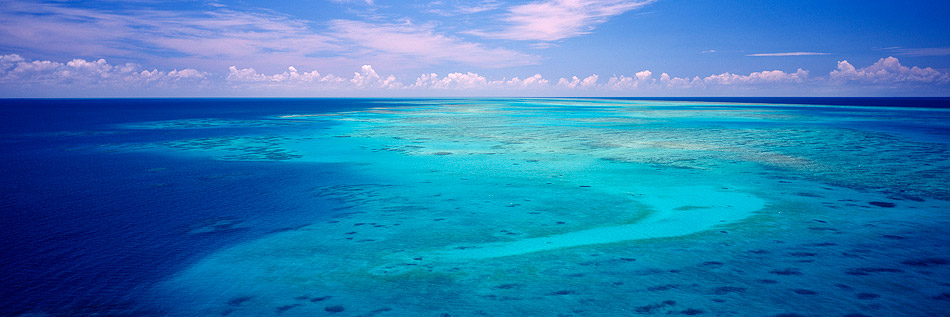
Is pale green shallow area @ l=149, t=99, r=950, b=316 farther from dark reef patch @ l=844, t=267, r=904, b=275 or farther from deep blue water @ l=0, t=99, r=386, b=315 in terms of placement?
deep blue water @ l=0, t=99, r=386, b=315

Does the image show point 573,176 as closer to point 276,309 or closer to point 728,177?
point 728,177

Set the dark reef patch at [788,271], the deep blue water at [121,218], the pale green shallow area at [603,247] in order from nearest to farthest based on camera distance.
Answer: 1. the pale green shallow area at [603,247]
2. the deep blue water at [121,218]
3. the dark reef patch at [788,271]

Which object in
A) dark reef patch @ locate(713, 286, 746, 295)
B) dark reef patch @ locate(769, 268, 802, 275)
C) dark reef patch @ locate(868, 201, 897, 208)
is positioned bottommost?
dark reef patch @ locate(713, 286, 746, 295)

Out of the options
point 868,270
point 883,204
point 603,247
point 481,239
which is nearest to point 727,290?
point 603,247

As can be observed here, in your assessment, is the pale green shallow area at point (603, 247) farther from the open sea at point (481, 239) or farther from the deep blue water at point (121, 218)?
the deep blue water at point (121, 218)

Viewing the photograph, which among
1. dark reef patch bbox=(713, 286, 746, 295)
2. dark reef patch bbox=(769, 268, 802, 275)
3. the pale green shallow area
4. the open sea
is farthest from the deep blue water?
dark reef patch bbox=(769, 268, 802, 275)

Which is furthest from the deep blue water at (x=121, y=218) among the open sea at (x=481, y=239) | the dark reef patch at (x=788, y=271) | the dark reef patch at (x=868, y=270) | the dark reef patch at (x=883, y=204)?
the dark reef patch at (x=883, y=204)

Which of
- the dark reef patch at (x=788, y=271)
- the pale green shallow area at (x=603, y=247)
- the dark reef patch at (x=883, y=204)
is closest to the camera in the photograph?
the pale green shallow area at (x=603, y=247)

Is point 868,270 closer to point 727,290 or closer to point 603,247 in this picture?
point 727,290

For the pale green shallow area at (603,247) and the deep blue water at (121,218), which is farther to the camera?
the deep blue water at (121,218)
